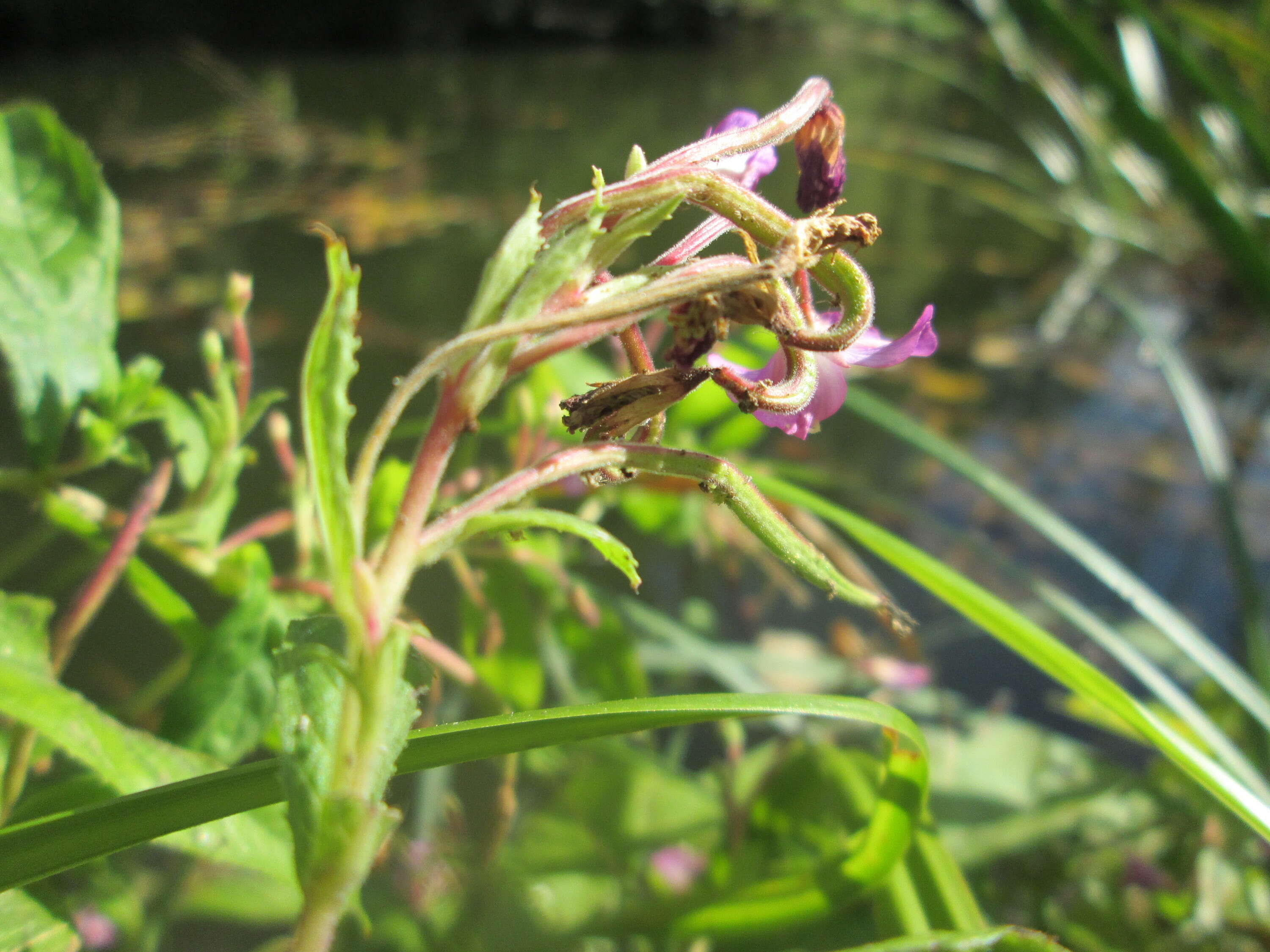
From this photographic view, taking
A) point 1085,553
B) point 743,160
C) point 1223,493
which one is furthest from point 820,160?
point 1223,493

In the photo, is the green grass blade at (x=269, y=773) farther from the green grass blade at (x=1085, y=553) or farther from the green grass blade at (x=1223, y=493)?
the green grass blade at (x=1223, y=493)

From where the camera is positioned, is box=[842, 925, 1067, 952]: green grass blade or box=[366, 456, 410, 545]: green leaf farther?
box=[366, 456, 410, 545]: green leaf

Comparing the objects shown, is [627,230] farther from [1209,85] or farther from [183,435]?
[1209,85]

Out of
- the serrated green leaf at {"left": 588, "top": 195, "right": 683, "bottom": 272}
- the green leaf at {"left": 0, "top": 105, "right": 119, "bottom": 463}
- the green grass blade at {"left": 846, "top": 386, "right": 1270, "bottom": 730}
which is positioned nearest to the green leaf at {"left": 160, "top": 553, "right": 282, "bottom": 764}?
the green leaf at {"left": 0, "top": 105, "right": 119, "bottom": 463}

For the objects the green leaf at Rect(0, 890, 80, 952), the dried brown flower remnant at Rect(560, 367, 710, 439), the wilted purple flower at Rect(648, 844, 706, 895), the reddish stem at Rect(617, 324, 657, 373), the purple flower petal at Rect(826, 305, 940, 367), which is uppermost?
the purple flower petal at Rect(826, 305, 940, 367)

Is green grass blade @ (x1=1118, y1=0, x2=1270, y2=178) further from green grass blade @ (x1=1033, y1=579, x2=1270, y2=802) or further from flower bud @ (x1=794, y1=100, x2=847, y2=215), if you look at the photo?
flower bud @ (x1=794, y1=100, x2=847, y2=215)

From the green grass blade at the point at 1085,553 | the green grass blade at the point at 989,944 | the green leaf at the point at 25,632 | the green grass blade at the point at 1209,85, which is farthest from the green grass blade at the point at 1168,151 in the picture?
the green leaf at the point at 25,632

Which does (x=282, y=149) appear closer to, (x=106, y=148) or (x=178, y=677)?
(x=106, y=148)
